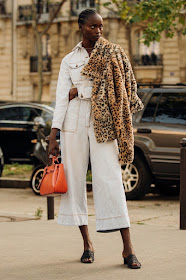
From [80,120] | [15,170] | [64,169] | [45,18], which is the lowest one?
[15,170]

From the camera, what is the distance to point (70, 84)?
223 inches

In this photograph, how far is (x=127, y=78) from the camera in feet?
18.1

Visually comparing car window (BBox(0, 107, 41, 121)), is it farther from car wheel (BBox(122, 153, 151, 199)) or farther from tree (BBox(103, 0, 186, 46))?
car wheel (BBox(122, 153, 151, 199))

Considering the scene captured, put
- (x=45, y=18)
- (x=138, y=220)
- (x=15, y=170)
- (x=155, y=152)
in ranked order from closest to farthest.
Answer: (x=138, y=220)
(x=155, y=152)
(x=15, y=170)
(x=45, y=18)

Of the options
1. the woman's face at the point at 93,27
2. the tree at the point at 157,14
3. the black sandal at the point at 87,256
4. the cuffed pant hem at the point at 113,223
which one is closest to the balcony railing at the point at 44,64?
the tree at the point at 157,14

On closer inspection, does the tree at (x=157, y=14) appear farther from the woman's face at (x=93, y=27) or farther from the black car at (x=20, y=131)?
the woman's face at (x=93, y=27)

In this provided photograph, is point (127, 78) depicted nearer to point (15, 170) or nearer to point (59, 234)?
point (59, 234)

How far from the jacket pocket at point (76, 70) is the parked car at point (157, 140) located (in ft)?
17.5

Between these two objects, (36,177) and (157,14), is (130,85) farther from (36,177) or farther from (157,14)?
(157,14)

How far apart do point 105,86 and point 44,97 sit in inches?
1584

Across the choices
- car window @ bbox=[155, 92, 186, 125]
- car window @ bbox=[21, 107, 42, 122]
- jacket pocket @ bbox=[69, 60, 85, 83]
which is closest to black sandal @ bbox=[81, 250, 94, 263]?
jacket pocket @ bbox=[69, 60, 85, 83]

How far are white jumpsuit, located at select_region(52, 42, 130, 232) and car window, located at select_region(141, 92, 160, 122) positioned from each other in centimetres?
563

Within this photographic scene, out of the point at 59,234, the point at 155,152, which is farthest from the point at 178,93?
the point at 59,234

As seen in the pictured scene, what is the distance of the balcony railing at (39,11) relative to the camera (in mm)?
44503
